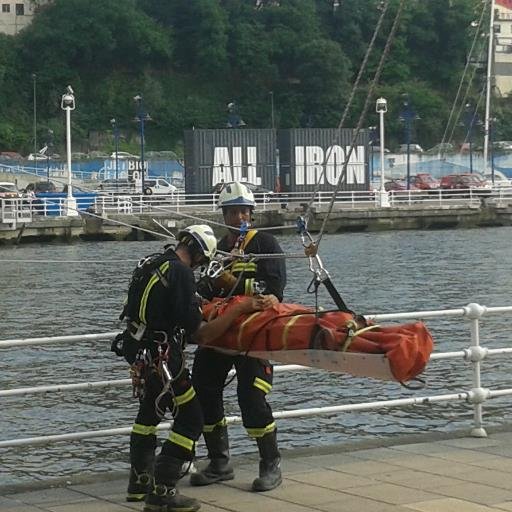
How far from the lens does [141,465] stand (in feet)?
28.2

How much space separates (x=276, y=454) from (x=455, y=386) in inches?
343

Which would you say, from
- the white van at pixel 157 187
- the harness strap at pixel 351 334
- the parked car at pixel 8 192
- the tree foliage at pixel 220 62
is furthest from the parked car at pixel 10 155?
the harness strap at pixel 351 334

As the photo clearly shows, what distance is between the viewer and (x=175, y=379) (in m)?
8.38

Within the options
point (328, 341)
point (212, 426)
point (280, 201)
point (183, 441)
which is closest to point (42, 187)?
point (280, 201)

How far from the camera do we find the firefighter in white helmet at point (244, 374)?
8.91 meters

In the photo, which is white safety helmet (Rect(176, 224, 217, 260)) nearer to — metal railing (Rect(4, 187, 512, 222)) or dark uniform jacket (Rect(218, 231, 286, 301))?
dark uniform jacket (Rect(218, 231, 286, 301))

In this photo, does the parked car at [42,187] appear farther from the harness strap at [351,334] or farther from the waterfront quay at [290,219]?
the harness strap at [351,334]

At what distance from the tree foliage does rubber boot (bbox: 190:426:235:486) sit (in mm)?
109268

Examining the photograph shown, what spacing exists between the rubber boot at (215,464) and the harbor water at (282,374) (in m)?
3.54

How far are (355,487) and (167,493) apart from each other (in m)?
1.23

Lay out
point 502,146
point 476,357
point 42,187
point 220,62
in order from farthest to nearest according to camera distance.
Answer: point 220,62 < point 502,146 < point 42,187 < point 476,357

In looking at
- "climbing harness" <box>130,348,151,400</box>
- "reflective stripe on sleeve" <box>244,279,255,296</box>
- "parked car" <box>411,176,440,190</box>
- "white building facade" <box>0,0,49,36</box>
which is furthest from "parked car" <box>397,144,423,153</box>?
"climbing harness" <box>130,348,151,400</box>

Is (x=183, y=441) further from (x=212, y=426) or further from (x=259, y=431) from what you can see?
(x=212, y=426)

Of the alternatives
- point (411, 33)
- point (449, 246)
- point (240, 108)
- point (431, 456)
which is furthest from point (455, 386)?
point (411, 33)
